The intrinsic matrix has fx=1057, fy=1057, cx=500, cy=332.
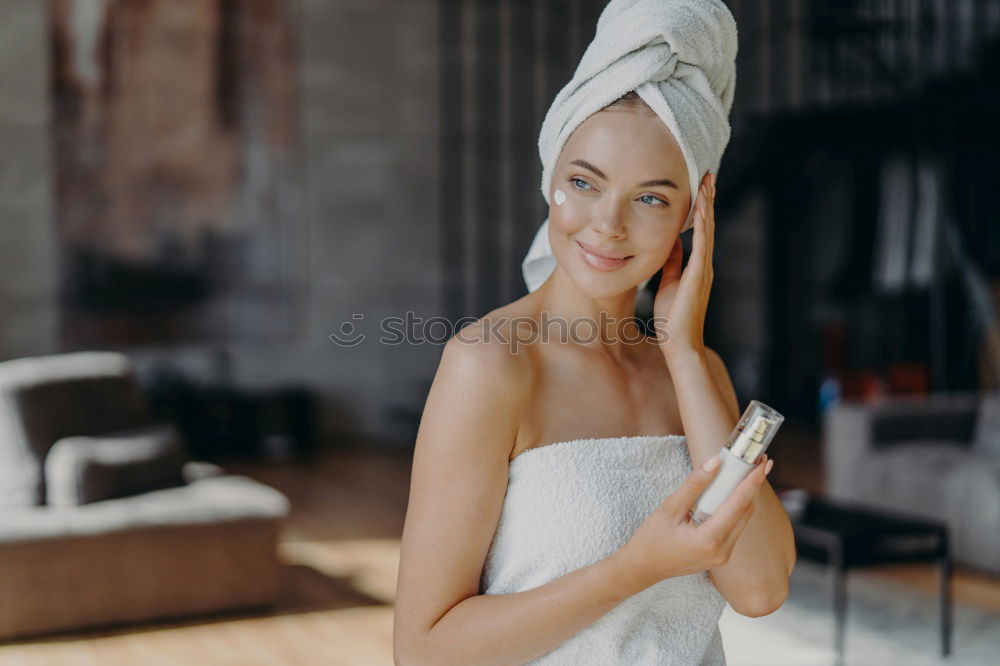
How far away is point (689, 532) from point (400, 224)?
8.84 metres

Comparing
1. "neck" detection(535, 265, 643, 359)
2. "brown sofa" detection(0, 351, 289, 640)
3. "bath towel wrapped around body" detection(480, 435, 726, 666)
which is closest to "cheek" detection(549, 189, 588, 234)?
"neck" detection(535, 265, 643, 359)

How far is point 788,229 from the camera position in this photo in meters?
10.3

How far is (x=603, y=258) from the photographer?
1.25m

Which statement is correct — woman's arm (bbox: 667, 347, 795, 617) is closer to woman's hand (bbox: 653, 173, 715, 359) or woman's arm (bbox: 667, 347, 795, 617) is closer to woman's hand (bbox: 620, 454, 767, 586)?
woman's hand (bbox: 653, 173, 715, 359)

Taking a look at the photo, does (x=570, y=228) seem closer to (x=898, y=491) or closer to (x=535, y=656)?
(x=535, y=656)

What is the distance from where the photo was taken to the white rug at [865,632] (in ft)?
12.4

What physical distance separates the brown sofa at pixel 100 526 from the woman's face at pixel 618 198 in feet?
11.2

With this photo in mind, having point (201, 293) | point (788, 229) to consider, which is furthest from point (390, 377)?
point (788, 229)

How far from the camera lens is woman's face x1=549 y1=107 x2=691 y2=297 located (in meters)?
1.20

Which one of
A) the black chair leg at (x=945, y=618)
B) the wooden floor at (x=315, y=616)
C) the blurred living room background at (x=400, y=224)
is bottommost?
the wooden floor at (x=315, y=616)

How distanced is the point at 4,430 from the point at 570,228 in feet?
12.1

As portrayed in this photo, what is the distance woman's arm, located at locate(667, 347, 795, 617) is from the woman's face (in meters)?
0.14

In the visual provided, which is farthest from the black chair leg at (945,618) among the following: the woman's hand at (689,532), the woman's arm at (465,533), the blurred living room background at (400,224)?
the woman's hand at (689,532)

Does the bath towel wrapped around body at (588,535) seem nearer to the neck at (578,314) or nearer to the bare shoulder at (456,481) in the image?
the bare shoulder at (456,481)
